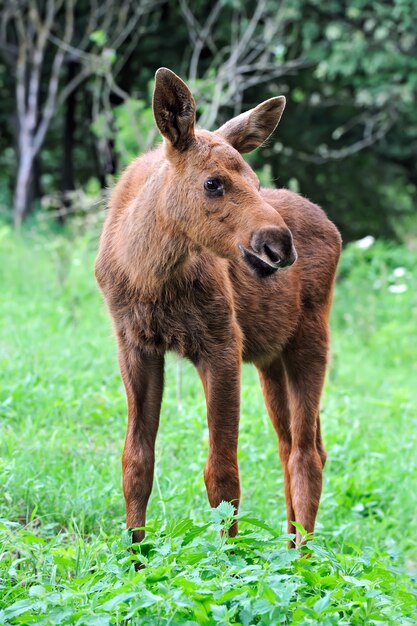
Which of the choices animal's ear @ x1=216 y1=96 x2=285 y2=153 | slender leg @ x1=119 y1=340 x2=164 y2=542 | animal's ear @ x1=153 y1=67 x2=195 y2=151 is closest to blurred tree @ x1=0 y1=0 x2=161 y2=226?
animal's ear @ x1=216 y1=96 x2=285 y2=153

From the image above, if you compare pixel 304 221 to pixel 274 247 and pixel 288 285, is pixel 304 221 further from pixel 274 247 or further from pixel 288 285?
pixel 274 247

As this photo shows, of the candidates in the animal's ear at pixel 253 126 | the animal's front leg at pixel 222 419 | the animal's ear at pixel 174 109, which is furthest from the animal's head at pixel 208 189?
the animal's front leg at pixel 222 419

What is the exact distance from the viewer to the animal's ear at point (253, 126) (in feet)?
15.5

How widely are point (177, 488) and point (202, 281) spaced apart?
170cm

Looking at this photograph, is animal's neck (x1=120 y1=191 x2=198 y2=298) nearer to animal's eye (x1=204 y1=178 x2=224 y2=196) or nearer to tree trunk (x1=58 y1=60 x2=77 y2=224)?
animal's eye (x1=204 y1=178 x2=224 y2=196)

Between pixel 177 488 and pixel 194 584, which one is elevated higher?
pixel 177 488

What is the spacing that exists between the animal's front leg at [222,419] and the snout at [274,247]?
74 centimetres

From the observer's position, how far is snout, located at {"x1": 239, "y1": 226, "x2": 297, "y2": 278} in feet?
13.2

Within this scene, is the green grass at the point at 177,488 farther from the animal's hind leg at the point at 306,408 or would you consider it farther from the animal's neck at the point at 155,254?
the animal's neck at the point at 155,254

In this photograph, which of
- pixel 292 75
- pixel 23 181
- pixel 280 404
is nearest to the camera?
pixel 280 404

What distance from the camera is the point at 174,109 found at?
442 cm

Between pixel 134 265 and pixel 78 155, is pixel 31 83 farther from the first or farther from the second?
pixel 134 265

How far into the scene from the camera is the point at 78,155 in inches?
958

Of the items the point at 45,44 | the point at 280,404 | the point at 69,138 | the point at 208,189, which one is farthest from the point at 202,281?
the point at 69,138
